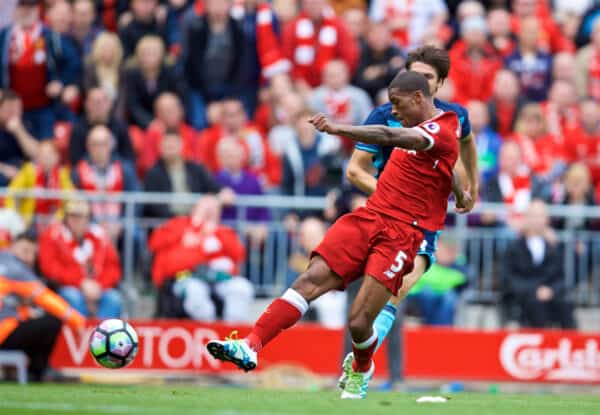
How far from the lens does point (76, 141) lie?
56.0 feet

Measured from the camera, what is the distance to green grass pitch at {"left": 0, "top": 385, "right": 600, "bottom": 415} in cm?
855

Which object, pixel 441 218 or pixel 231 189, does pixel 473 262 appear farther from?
pixel 441 218

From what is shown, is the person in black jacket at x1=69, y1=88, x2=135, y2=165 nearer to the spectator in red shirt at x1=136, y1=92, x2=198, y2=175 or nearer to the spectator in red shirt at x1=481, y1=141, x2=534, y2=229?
the spectator in red shirt at x1=136, y1=92, x2=198, y2=175

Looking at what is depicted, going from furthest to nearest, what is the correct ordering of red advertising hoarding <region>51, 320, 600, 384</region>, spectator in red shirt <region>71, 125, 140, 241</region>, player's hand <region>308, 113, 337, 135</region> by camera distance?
spectator in red shirt <region>71, 125, 140, 241</region> → red advertising hoarding <region>51, 320, 600, 384</region> → player's hand <region>308, 113, 337, 135</region>

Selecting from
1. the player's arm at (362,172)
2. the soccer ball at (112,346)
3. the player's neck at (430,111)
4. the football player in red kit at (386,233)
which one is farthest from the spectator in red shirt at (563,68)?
the soccer ball at (112,346)

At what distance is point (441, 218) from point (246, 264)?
6813mm

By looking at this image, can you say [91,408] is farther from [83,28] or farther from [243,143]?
[83,28]

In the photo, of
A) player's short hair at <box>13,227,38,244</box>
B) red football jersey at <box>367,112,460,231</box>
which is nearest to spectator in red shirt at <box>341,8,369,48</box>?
player's short hair at <box>13,227,38,244</box>

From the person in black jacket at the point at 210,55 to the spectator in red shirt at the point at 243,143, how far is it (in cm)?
83

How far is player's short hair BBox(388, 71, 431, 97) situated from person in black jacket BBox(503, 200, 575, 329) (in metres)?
6.85

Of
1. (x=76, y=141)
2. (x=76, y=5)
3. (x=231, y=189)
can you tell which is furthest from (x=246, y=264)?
(x=76, y=5)

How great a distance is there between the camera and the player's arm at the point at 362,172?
1092cm

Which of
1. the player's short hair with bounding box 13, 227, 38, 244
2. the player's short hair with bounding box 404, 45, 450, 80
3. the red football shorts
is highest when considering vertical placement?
the player's short hair with bounding box 404, 45, 450, 80

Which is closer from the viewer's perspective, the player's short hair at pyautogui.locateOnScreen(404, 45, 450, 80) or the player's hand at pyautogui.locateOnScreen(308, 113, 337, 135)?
the player's hand at pyautogui.locateOnScreen(308, 113, 337, 135)
